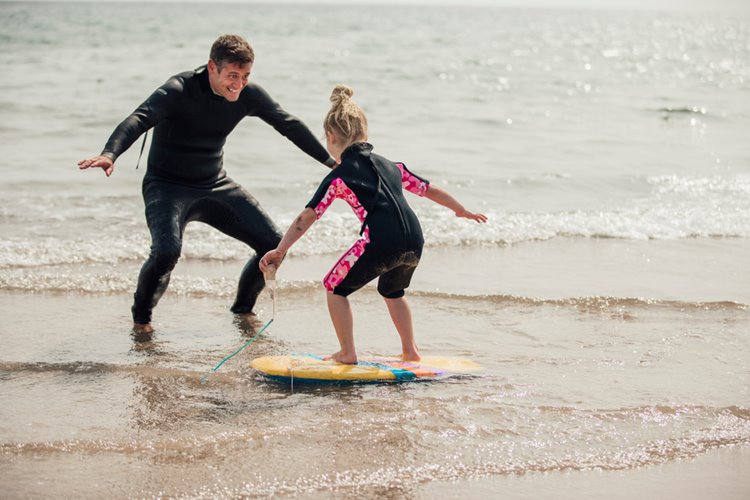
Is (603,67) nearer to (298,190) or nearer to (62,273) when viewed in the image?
(298,190)

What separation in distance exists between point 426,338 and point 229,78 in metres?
2.19

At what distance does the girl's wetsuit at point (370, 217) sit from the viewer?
16.3ft

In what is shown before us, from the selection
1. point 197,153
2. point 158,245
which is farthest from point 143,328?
point 197,153

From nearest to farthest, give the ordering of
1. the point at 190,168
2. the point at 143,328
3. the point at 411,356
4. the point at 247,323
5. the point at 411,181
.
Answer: the point at 411,181 < the point at 411,356 < the point at 190,168 < the point at 143,328 < the point at 247,323

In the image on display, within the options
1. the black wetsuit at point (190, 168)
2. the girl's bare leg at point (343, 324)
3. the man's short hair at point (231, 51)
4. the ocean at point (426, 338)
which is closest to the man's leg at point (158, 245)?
the black wetsuit at point (190, 168)

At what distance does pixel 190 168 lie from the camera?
605cm

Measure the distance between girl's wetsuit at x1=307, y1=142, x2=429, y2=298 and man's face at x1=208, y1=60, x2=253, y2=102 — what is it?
114cm

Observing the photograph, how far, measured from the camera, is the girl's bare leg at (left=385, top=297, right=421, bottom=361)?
209 inches

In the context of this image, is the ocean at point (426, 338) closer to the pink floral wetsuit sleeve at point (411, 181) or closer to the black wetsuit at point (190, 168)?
the black wetsuit at point (190, 168)

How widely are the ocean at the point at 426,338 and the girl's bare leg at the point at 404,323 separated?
342mm

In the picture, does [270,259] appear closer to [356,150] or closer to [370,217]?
[370,217]

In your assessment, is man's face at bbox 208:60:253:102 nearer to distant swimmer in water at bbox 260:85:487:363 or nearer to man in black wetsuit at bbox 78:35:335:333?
man in black wetsuit at bbox 78:35:335:333

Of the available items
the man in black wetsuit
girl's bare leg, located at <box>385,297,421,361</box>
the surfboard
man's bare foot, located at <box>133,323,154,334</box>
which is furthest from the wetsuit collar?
man's bare foot, located at <box>133,323,154,334</box>

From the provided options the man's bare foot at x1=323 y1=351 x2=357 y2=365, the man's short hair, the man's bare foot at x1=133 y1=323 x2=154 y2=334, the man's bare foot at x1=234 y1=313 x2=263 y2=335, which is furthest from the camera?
the man's bare foot at x1=234 y1=313 x2=263 y2=335
